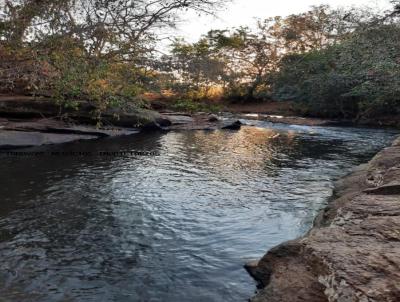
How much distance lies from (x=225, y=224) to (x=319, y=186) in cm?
474

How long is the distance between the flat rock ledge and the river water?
82 centimetres

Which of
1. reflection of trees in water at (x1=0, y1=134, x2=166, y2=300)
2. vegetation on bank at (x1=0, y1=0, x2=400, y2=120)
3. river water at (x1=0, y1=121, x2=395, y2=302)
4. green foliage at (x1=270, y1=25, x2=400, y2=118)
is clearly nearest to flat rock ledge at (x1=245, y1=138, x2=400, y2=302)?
river water at (x1=0, y1=121, x2=395, y2=302)

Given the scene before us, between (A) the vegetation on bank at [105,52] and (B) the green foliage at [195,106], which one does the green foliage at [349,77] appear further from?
(B) the green foliage at [195,106]

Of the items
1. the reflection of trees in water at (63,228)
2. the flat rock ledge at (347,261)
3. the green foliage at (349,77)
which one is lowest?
the reflection of trees in water at (63,228)

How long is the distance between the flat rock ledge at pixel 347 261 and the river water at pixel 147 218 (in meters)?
0.82

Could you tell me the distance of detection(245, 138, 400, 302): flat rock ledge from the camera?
323 centimetres

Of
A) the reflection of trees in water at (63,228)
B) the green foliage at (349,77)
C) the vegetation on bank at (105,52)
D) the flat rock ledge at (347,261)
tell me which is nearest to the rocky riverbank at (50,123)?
the vegetation on bank at (105,52)

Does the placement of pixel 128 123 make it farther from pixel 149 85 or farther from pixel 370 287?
pixel 370 287

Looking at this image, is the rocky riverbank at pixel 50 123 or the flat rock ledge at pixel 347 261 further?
the rocky riverbank at pixel 50 123

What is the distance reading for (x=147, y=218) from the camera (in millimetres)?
8633

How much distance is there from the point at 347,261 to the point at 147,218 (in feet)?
18.5

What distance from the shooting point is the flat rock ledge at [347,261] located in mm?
3234

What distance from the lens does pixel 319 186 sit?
12.0 meters

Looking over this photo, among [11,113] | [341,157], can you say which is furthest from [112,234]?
[11,113]
